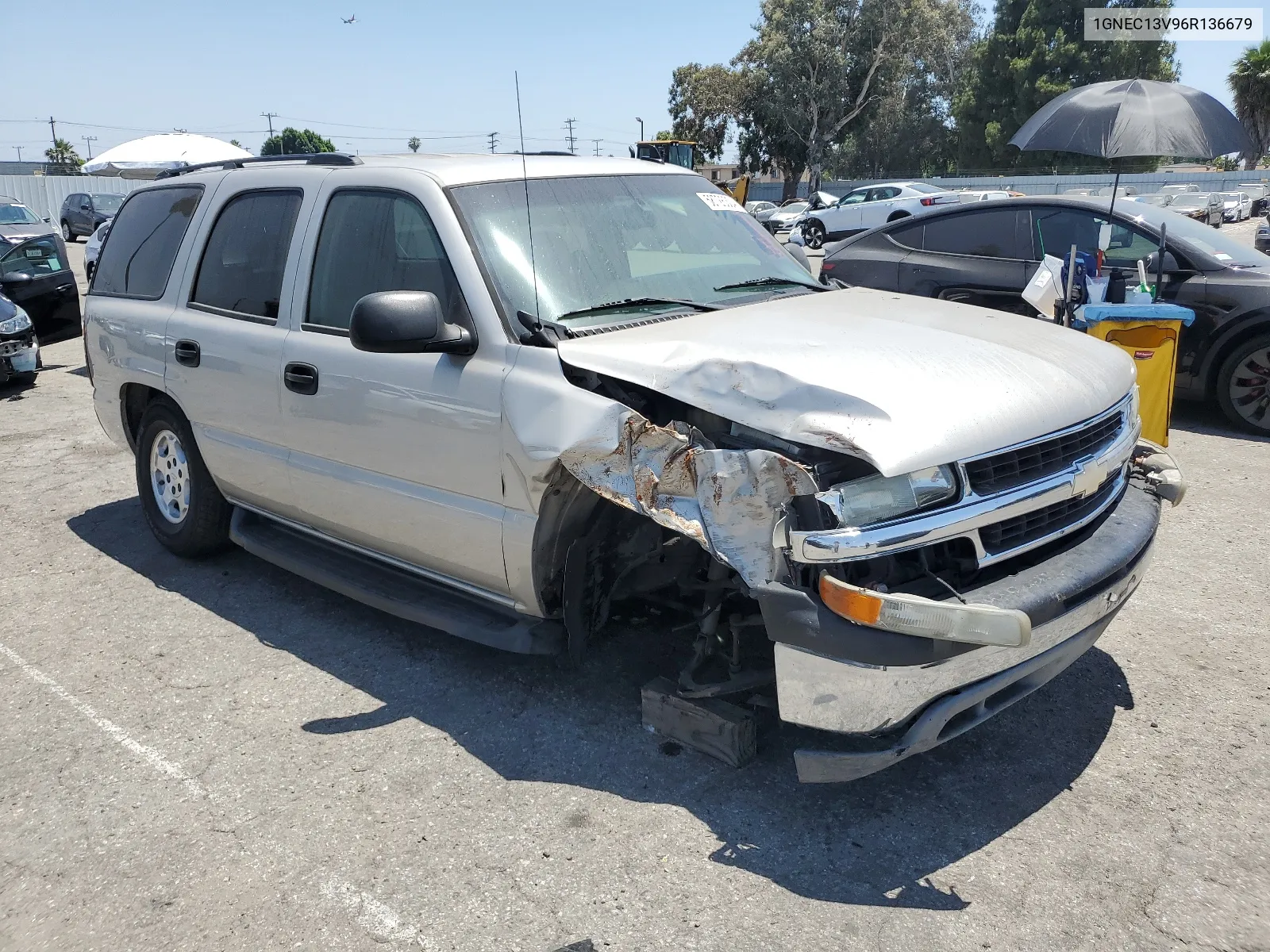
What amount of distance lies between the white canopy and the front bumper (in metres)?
12.8

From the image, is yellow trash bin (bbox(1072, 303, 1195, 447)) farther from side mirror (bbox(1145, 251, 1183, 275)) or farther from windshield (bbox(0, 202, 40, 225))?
windshield (bbox(0, 202, 40, 225))

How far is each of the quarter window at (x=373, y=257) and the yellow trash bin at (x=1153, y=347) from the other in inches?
169

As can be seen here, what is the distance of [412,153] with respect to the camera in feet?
14.5

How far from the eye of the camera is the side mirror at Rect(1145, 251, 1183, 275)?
7582 mm

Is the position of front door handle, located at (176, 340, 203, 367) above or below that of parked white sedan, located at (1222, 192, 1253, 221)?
above

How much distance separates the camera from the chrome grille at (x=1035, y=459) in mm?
2877

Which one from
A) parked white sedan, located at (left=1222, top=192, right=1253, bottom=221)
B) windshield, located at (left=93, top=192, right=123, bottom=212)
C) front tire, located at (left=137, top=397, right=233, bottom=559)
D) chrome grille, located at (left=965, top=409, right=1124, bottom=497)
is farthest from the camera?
windshield, located at (left=93, top=192, right=123, bottom=212)

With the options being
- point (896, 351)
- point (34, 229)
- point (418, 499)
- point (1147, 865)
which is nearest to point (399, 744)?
point (418, 499)

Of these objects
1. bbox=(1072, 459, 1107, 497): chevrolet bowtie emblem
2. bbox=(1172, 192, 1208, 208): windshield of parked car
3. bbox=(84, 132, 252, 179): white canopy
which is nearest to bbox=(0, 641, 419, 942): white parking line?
bbox=(1072, 459, 1107, 497): chevrolet bowtie emblem

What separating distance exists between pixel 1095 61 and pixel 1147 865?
2050 inches

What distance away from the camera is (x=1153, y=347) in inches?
242

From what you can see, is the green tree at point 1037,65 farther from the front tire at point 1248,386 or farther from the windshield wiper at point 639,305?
the windshield wiper at point 639,305

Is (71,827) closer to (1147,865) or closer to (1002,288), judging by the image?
(1147,865)

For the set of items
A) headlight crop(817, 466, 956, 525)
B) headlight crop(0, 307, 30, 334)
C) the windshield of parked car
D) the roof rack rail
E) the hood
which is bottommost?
the windshield of parked car
